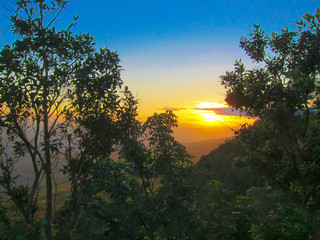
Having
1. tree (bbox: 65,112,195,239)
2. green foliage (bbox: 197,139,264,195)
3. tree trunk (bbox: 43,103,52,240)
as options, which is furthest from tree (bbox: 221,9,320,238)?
green foliage (bbox: 197,139,264,195)

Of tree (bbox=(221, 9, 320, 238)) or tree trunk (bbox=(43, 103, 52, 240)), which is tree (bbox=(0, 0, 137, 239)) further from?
tree (bbox=(221, 9, 320, 238))

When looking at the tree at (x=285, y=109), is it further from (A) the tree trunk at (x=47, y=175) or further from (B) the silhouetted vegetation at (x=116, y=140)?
(A) the tree trunk at (x=47, y=175)

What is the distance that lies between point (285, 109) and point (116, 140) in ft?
16.9

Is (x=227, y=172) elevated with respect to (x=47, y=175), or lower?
lower

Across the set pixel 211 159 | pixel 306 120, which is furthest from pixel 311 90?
pixel 211 159

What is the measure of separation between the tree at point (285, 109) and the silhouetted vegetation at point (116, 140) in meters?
0.03

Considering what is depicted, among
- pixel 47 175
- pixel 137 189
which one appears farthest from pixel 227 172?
pixel 47 175

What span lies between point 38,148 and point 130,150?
2812 mm

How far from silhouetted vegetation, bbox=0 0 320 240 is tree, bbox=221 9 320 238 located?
0.11 feet

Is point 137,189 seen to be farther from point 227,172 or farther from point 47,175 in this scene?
point 227,172

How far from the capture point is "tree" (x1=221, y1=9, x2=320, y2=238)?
6004mm

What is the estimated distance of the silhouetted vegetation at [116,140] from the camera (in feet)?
21.4

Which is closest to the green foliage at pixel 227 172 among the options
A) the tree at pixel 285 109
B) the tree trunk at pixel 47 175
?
the tree at pixel 285 109

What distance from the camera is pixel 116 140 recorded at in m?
7.94
